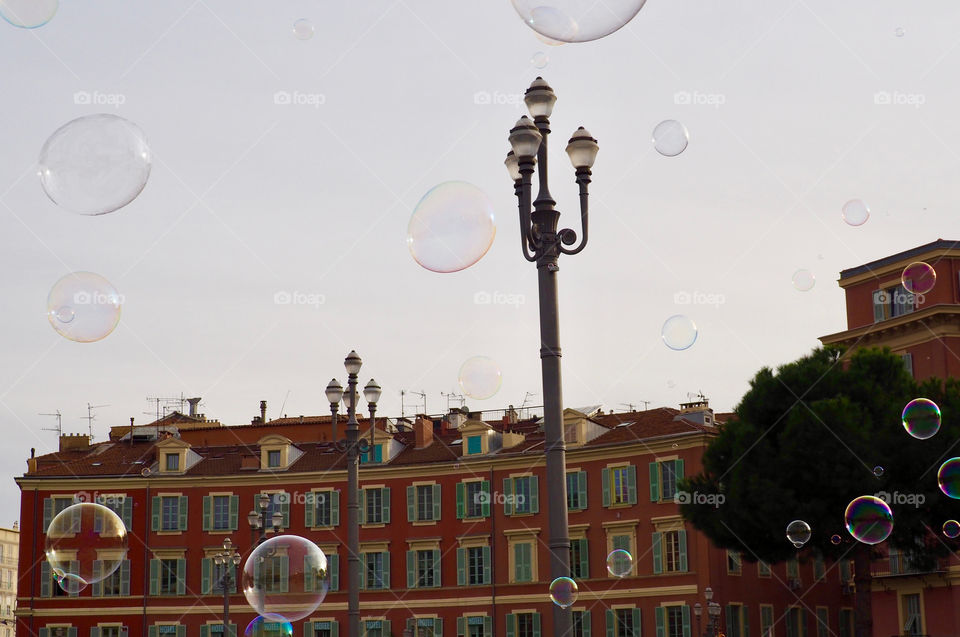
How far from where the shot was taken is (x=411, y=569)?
60000 millimetres

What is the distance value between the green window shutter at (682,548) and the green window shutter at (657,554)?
0.87 meters

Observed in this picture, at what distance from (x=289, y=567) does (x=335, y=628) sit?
44726 mm

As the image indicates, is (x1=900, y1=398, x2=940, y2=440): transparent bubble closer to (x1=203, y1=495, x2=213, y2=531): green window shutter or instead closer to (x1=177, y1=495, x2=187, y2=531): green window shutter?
(x1=203, y1=495, x2=213, y2=531): green window shutter

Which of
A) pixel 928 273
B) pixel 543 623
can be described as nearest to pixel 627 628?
pixel 543 623

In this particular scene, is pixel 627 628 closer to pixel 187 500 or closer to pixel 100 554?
pixel 187 500

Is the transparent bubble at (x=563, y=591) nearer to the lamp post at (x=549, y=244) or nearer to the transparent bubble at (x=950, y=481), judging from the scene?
the lamp post at (x=549, y=244)

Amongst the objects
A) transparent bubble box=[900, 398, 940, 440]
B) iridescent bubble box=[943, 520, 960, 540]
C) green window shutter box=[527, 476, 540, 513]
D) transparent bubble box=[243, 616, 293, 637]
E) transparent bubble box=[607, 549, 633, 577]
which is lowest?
transparent bubble box=[243, 616, 293, 637]

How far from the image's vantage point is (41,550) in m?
63.0

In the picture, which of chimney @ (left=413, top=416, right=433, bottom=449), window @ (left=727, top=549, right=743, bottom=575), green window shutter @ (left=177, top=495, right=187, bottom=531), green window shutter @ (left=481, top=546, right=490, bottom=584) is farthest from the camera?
chimney @ (left=413, top=416, right=433, bottom=449)

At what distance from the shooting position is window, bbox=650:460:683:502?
54.2 m

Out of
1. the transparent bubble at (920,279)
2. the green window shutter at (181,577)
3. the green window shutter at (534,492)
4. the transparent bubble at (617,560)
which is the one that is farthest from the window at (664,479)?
the transparent bubble at (617,560)

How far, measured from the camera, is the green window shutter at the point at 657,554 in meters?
54.6

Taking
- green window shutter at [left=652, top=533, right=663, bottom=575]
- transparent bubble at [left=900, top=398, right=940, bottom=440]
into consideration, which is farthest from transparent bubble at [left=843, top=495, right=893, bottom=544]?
green window shutter at [left=652, top=533, right=663, bottom=575]

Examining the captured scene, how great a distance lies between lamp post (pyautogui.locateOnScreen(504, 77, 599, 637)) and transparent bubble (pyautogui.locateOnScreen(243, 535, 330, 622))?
601 cm
